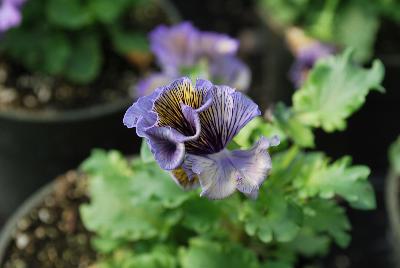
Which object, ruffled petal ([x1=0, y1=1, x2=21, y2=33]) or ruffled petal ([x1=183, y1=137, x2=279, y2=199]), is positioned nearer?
ruffled petal ([x1=183, y1=137, x2=279, y2=199])

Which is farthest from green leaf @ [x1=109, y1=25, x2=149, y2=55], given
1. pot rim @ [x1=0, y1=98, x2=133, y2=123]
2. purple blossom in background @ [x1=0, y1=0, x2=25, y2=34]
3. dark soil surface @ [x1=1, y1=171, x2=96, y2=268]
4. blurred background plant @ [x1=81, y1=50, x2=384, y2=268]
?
blurred background plant @ [x1=81, y1=50, x2=384, y2=268]

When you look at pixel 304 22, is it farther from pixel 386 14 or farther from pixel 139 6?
pixel 139 6

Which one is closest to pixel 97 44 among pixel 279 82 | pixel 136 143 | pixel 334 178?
pixel 136 143

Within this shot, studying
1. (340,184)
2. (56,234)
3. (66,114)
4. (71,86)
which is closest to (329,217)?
(340,184)

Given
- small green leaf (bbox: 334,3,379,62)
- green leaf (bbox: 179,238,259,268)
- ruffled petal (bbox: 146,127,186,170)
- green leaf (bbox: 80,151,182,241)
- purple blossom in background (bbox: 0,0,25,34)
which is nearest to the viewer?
ruffled petal (bbox: 146,127,186,170)

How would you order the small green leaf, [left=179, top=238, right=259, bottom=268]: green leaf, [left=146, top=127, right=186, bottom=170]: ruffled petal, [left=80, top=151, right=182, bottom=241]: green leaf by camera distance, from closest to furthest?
[left=146, top=127, right=186, bottom=170]: ruffled petal < [left=179, top=238, right=259, bottom=268]: green leaf < [left=80, top=151, right=182, bottom=241]: green leaf < the small green leaf

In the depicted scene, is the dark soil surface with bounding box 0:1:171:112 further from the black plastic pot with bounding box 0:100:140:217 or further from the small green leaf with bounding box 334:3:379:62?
the small green leaf with bounding box 334:3:379:62
